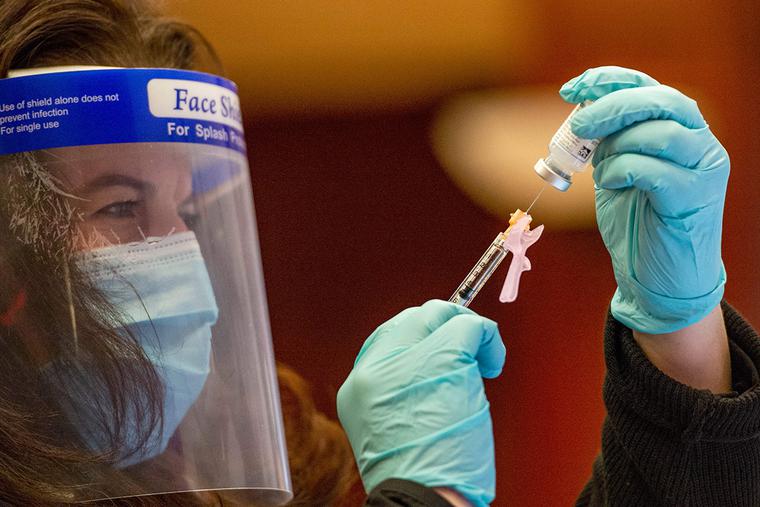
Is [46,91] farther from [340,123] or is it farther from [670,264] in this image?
[340,123]

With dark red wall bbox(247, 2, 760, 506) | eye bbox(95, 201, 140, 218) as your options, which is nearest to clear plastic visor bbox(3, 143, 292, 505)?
eye bbox(95, 201, 140, 218)

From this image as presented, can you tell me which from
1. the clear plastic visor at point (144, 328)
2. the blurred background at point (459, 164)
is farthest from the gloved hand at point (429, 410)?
the blurred background at point (459, 164)

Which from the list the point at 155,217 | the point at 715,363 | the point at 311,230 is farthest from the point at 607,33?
the point at 155,217

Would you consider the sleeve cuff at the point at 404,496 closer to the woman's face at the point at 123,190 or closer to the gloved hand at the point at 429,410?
the gloved hand at the point at 429,410

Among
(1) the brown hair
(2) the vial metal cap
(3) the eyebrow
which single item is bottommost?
(1) the brown hair

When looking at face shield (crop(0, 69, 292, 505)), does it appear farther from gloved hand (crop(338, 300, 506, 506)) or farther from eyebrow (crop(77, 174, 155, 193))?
gloved hand (crop(338, 300, 506, 506))

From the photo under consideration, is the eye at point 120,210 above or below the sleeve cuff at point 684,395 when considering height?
above

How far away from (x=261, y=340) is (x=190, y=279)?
159mm

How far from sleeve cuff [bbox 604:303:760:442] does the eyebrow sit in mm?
718

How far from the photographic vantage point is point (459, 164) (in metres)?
3.04

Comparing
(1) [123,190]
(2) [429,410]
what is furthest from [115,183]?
(2) [429,410]

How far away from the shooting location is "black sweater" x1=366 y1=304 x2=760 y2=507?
47.4 inches

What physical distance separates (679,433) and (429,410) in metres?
0.37

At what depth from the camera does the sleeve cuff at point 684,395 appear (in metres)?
1.20
